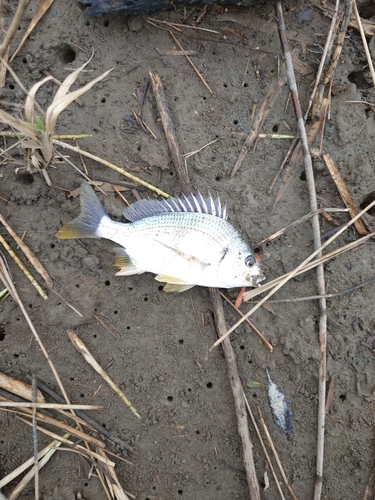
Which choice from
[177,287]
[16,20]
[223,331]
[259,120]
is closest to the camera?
[16,20]

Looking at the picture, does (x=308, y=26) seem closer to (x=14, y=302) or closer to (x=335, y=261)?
(x=335, y=261)

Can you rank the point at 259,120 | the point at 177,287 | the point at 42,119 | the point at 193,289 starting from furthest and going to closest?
1. the point at 259,120
2. the point at 193,289
3. the point at 177,287
4. the point at 42,119

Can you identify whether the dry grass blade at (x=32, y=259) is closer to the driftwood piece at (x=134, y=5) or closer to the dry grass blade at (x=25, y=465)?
the dry grass blade at (x=25, y=465)

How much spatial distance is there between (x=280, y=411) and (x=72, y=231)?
2.65 metres

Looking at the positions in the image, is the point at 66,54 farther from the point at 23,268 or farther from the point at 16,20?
the point at 23,268

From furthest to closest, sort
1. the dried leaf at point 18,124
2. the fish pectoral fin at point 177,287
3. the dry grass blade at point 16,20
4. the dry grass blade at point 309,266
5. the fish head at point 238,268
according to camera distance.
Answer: the dry grass blade at point 309,266, the fish pectoral fin at point 177,287, the fish head at point 238,268, the dried leaf at point 18,124, the dry grass blade at point 16,20

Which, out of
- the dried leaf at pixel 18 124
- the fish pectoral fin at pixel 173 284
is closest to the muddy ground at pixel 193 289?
the fish pectoral fin at pixel 173 284

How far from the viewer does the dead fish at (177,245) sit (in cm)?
352

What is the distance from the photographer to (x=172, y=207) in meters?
3.73

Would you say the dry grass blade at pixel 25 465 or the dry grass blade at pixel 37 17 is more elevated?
the dry grass blade at pixel 37 17

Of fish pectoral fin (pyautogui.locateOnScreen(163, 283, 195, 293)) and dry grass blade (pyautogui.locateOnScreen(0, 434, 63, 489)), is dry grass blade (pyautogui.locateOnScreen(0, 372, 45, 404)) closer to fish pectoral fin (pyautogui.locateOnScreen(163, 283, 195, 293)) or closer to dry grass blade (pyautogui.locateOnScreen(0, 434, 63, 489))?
dry grass blade (pyautogui.locateOnScreen(0, 434, 63, 489))

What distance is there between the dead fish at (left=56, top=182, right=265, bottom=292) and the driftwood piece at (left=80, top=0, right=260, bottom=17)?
1.68m

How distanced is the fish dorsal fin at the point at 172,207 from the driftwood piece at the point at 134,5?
1822 millimetres

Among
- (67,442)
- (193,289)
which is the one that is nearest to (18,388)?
(67,442)
